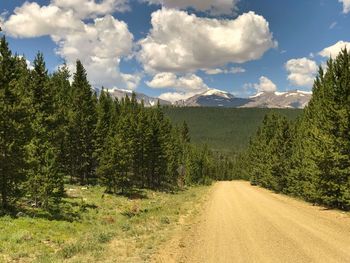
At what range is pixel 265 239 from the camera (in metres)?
18.1

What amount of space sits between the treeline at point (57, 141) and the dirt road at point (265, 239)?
13.1 meters

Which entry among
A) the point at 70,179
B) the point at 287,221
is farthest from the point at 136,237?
the point at 70,179

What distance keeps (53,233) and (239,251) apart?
11805 mm

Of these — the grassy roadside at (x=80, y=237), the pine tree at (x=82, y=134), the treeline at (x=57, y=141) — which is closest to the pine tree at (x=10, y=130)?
the treeline at (x=57, y=141)

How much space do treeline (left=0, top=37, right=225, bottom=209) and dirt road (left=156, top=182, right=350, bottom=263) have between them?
13146 mm

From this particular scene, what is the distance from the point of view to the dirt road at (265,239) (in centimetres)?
1468

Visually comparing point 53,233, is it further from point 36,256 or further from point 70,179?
point 70,179

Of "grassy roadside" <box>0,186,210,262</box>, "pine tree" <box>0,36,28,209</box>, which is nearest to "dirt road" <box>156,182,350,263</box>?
"grassy roadside" <box>0,186,210,262</box>

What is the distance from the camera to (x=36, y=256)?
16.0m

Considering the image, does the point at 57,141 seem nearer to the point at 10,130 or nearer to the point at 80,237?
the point at 10,130

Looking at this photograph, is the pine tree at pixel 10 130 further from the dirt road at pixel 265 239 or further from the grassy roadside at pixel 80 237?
the dirt road at pixel 265 239

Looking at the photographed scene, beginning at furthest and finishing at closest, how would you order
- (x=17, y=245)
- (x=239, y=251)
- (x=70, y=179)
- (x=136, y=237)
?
(x=70, y=179), (x=136, y=237), (x=17, y=245), (x=239, y=251)

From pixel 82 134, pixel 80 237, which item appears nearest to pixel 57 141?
pixel 82 134

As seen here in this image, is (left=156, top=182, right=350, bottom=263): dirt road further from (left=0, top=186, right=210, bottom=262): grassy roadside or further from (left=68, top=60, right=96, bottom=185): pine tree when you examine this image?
(left=68, top=60, right=96, bottom=185): pine tree
